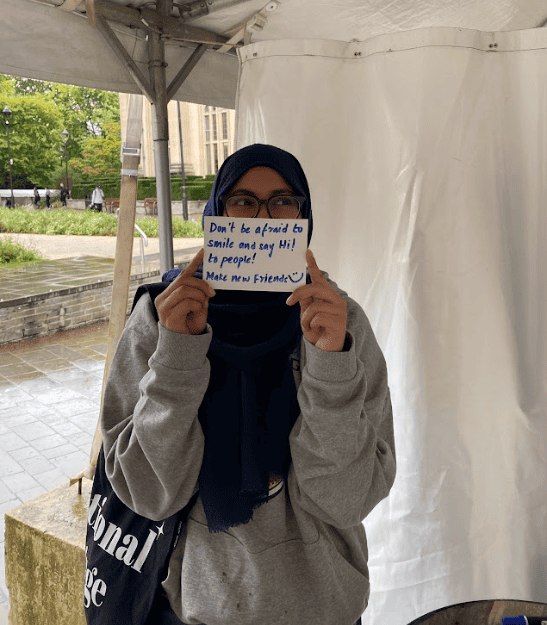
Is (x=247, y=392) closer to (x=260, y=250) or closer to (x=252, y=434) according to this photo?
(x=252, y=434)

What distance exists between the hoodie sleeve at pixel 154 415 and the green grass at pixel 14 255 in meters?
12.0

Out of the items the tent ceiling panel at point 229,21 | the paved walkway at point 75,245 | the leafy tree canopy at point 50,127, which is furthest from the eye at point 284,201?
the leafy tree canopy at point 50,127

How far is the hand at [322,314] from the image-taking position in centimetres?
94

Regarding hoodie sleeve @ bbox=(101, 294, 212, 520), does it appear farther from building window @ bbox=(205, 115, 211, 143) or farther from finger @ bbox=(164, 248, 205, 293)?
building window @ bbox=(205, 115, 211, 143)

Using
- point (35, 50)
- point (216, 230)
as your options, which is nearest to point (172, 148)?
point (35, 50)

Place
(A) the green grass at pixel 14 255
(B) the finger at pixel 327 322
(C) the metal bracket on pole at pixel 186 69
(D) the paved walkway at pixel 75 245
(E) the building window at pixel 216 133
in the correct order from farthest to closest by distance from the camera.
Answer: (E) the building window at pixel 216 133
(D) the paved walkway at pixel 75 245
(A) the green grass at pixel 14 255
(C) the metal bracket on pole at pixel 186 69
(B) the finger at pixel 327 322

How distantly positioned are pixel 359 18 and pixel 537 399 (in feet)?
5.02

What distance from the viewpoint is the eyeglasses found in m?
1.06

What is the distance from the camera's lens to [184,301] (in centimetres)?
96

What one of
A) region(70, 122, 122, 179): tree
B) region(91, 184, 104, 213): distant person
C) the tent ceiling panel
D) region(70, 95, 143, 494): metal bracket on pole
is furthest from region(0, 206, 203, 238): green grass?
region(70, 95, 143, 494): metal bracket on pole

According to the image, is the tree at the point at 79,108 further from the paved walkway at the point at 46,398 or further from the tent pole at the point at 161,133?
the tent pole at the point at 161,133

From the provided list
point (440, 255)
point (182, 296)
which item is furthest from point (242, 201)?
point (440, 255)

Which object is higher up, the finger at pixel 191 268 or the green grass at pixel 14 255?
the finger at pixel 191 268

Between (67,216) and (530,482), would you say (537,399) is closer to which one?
(530,482)
